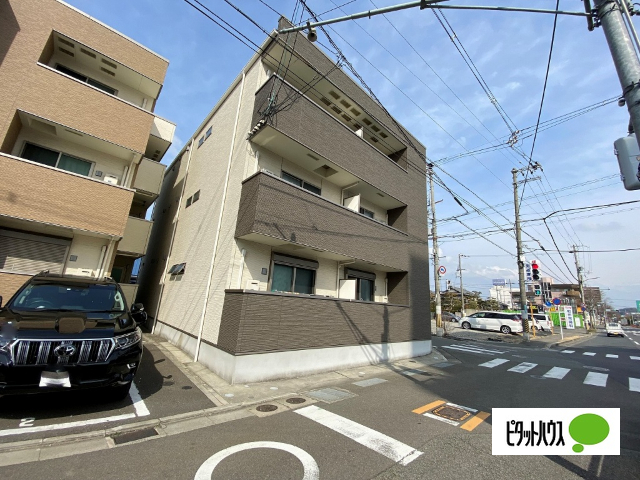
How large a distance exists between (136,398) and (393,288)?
9090 millimetres

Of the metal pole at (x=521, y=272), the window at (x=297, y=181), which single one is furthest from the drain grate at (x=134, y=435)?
the metal pole at (x=521, y=272)

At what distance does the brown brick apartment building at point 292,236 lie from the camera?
6484 mm

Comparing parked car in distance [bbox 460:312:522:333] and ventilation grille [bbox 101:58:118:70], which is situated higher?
ventilation grille [bbox 101:58:118:70]

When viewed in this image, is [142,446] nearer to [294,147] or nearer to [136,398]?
[136,398]

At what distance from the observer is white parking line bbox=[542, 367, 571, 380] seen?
27.2ft

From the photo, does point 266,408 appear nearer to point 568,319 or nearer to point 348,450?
point 348,450

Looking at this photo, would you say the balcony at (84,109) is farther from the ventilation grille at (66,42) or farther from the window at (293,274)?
the window at (293,274)

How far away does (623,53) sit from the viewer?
331 centimetres

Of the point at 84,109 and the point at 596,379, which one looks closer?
the point at 84,109

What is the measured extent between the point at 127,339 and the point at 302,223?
176 inches

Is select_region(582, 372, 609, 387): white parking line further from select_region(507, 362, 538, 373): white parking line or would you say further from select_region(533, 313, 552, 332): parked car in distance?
select_region(533, 313, 552, 332): parked car in distance

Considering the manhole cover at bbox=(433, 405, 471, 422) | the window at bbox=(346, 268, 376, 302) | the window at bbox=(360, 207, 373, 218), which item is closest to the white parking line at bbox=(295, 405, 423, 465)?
the manhole cover at bbox=(433, 405, 471, 422)

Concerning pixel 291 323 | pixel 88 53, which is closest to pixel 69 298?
pixel 291 323

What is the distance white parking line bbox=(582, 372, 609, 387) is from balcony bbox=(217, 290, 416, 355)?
5827 mm
